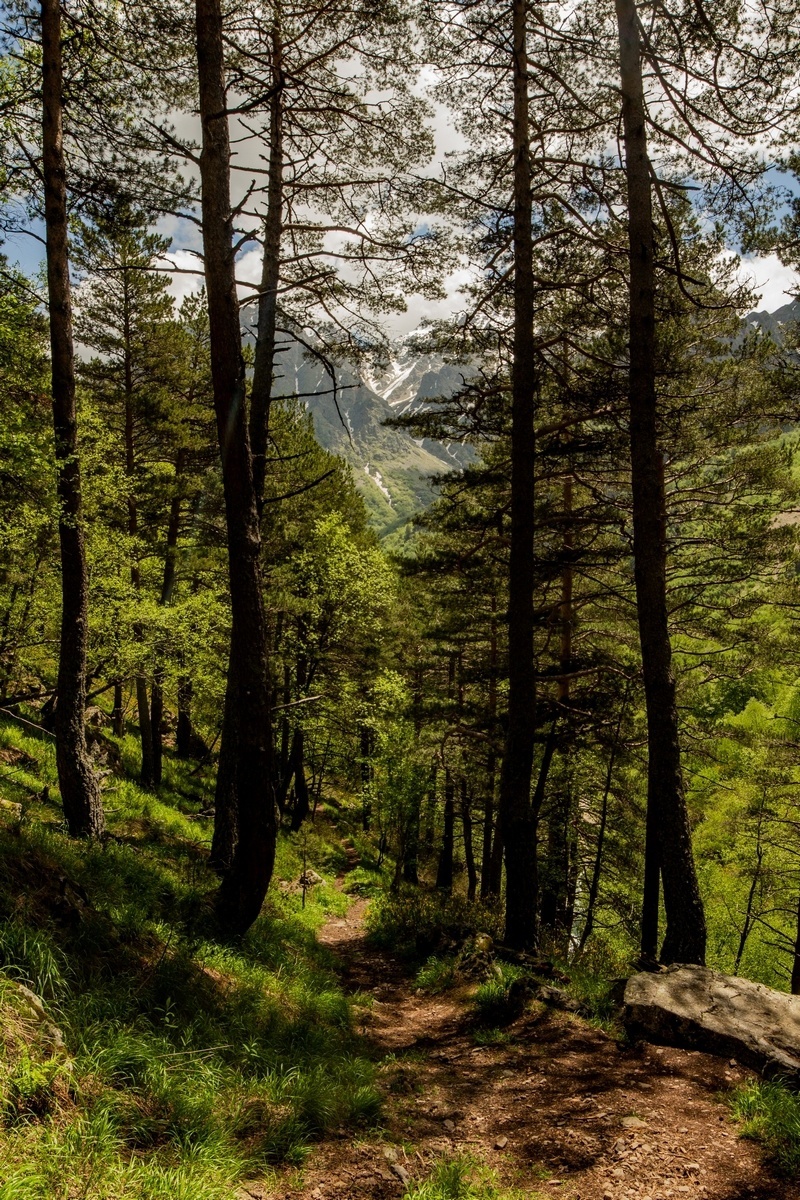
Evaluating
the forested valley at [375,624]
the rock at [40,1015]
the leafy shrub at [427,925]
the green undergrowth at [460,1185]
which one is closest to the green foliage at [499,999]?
the forested valley at [375,624]

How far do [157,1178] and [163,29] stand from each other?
10.6 meters

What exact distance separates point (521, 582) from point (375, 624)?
30.5ft

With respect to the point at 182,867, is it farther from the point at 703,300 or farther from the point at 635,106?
the point at 703,300

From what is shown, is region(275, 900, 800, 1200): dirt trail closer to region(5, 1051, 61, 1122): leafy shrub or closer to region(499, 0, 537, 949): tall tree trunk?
region(5, 1051, 61, 1122): leafy shrub

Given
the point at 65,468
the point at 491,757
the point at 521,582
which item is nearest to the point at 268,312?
the point at 65,468

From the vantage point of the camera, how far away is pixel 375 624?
709 inches

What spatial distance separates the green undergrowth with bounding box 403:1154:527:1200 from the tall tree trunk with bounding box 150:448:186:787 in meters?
12.1

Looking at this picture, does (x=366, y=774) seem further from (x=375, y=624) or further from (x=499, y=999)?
(x=499, y=999)

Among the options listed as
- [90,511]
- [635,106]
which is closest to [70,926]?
[90,511]

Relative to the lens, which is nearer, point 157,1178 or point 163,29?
point 157,1178

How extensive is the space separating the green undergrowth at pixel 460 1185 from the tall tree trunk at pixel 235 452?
128 inches

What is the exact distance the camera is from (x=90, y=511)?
40.0ft

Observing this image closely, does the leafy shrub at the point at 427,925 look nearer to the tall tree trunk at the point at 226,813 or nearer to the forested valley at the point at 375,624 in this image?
the forested valley at the point at 375,624

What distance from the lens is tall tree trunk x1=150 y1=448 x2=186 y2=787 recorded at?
650 inches
